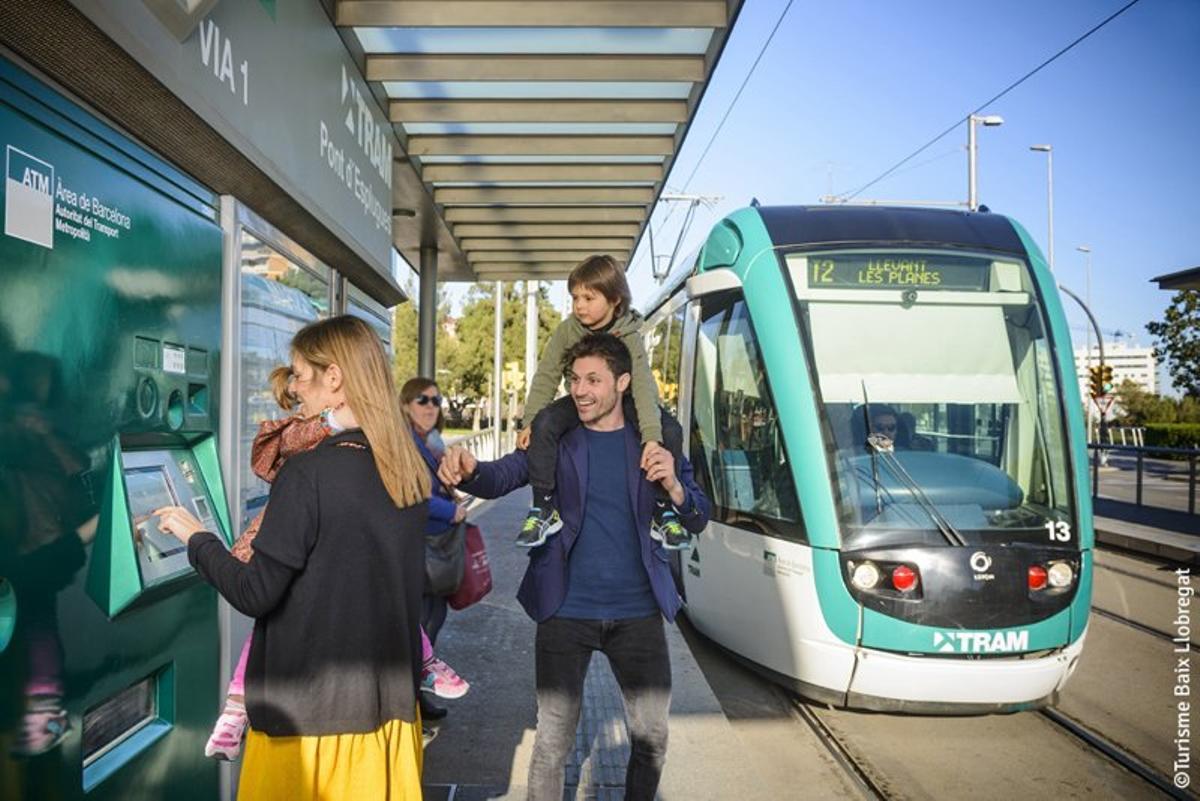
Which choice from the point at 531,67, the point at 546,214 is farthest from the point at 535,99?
the point at 546,214

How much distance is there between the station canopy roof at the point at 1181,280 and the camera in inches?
503

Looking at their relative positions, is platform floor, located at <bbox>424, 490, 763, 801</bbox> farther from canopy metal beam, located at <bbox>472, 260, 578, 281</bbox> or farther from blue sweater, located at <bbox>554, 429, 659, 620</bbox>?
canopy metal beam, located at <bbox>472, 260, 578, 281</bbox>

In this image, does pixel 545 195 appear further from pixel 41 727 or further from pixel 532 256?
pixel 41 727

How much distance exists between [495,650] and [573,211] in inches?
165

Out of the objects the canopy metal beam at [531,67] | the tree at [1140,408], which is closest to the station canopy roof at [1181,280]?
the canopy metal beam at [531,67]

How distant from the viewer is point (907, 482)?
17.0 ft

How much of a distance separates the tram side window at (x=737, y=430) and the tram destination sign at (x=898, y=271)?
554 millimetres

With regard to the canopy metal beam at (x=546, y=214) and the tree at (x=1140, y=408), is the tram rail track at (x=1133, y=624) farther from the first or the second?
the tree at (x=1140, y=408)

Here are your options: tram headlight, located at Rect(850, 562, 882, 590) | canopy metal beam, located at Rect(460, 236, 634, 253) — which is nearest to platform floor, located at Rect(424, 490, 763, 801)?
tram headlight, located at Rect(850, 562, 882, 590)

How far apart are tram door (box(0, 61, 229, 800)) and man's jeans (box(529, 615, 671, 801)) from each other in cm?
111

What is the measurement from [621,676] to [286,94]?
105 inches

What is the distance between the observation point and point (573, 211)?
8867 millimetres

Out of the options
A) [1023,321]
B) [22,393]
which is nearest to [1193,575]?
[1023,321]

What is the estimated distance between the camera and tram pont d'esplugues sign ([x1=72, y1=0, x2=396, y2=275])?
261 cm
